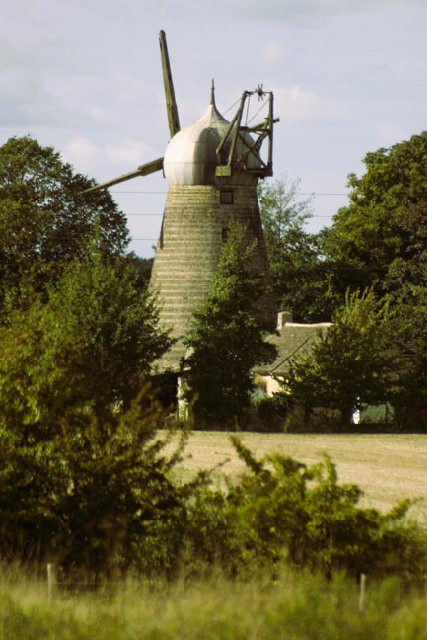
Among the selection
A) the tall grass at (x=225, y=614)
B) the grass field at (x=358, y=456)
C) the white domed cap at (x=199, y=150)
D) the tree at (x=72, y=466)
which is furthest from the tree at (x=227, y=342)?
the tall grass at (x=225, y=614)

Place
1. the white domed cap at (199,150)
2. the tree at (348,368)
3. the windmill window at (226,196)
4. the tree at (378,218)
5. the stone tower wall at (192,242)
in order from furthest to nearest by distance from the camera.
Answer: the tree at (378,218)
the windmill window at (226,196)
the white domed cap at (199,150)
the stone tower wall at (192,242)
the tree at (348,368)

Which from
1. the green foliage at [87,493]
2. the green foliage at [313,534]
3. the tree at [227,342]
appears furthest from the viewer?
the tree at [227,342]

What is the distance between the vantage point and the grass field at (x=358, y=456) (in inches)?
1115

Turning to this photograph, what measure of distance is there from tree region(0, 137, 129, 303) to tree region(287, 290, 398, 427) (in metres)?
17.8

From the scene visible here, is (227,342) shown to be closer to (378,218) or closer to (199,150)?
(199,150)

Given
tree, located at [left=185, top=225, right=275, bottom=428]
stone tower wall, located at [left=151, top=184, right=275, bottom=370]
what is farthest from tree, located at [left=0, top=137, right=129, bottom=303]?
tree, located at [left=185, top=225, right=275, bottom=428]

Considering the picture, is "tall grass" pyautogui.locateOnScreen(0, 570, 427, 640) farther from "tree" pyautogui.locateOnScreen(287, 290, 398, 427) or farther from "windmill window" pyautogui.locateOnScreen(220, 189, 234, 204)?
"windmill window" pyautogui.locateOnScreen(220, 189, 234, 204)

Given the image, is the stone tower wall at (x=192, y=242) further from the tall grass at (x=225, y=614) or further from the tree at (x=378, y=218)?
the tall grass at (x=225, y=614)

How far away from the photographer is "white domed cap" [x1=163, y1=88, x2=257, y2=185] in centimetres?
5853

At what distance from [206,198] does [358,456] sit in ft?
80.0

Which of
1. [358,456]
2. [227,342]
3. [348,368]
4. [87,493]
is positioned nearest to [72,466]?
[87,493]

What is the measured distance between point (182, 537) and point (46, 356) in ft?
10.3

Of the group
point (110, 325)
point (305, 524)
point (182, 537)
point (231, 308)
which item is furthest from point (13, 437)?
point (231, 308)

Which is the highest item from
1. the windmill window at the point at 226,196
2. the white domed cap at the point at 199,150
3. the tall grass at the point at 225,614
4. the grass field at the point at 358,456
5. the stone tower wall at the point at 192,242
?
the white domed cap at the point at 199,150
